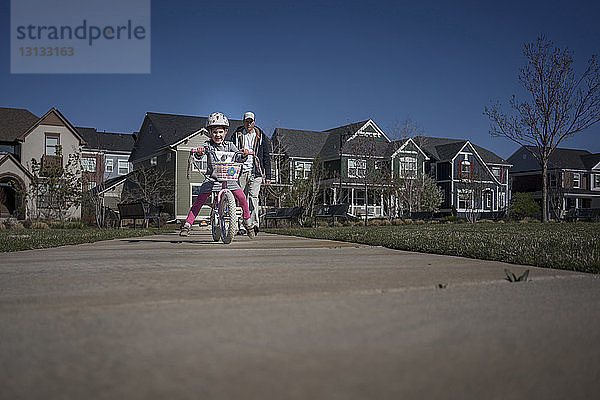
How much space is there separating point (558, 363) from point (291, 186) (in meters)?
32.1

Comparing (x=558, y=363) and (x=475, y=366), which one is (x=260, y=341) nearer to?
(x=475, y=366)

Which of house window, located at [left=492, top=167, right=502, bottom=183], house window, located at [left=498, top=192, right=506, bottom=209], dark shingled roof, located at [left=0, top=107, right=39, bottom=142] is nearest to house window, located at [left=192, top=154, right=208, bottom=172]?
dark shingled roof, located at [left=0, top=107, right=39, bottom=142]

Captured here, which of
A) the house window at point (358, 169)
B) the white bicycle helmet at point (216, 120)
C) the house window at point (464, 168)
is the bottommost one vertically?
the white bicycle helmet at point (216, 120)

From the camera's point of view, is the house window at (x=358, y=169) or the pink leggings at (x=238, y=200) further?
the house window at (x=358, y=169)

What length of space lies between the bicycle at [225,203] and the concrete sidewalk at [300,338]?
15.0 feet

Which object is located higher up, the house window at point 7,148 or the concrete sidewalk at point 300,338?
the house window at point 7,148

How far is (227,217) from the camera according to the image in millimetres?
8078

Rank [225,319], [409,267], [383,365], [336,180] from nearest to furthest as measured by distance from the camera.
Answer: [383,365]
[225,319]
[409,267]
[336,180]

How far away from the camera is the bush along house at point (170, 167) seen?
3703cm

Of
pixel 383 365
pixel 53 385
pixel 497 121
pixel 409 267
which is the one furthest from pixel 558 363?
pixel 497 121

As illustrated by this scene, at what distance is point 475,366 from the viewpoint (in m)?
1.54

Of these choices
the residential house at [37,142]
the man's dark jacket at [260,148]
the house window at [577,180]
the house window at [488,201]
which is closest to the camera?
the man's dark jacket at [260,148]

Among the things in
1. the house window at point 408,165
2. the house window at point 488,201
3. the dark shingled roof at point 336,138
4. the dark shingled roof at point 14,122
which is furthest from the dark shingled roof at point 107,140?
the house window at point 488,201

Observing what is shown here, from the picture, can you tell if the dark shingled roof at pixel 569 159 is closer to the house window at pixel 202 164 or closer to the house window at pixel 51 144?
the house window at pixel 51 144
